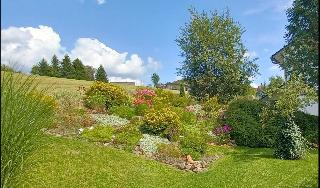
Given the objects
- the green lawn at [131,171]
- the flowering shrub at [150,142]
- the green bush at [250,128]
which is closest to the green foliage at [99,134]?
the green lawn at [131,171]

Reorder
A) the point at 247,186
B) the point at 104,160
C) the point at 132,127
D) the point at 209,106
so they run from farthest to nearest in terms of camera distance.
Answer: the point at 209,106 → the point at 132,127 → the point at 104,160 → the point at 247,186

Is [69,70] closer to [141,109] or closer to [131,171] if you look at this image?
[141,109]

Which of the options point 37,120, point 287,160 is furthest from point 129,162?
point 37,120

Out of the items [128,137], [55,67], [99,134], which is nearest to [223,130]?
[128,137]

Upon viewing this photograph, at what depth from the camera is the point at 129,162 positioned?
54.3ft

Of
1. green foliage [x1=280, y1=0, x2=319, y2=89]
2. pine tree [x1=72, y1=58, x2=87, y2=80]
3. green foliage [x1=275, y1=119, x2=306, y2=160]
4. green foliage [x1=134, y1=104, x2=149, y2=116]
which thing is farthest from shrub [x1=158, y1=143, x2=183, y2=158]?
pine tree [x1=72, y1=58, x2=87, y2=80]

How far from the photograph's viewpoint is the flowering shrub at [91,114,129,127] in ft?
73.2

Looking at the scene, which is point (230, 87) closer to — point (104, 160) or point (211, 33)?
point (211, 33)

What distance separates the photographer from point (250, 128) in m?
22.6

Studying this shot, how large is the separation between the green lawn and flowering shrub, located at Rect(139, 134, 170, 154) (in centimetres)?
105

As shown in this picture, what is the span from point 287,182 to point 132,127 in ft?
28.8

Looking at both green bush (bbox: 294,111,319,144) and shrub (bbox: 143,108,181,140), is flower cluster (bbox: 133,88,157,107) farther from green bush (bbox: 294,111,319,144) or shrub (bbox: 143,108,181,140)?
green bush (bbox: 294,111,319,144)

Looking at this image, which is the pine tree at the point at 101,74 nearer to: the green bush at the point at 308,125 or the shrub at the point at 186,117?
the shrub at the point at 186,117

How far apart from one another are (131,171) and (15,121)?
8.04m
